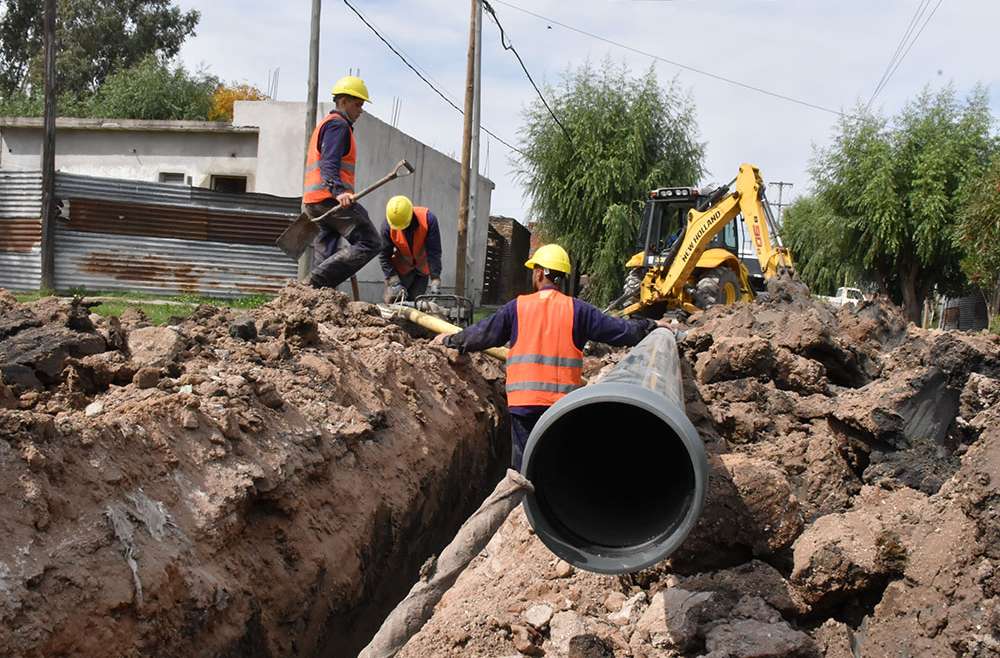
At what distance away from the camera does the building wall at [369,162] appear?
16391 millimetres

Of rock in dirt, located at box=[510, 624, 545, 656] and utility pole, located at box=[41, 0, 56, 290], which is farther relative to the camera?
utility pole, located at box=[41, 0, 56, 290]

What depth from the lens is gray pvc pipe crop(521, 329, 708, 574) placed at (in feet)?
10.9

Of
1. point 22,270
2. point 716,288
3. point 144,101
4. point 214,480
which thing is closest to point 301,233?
point 214,480

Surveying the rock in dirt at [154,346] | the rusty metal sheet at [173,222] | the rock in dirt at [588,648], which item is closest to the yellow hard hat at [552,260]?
the rock in dirt at [154,346]

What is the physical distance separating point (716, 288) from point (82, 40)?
106ft

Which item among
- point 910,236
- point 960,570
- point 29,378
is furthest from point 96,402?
point 910,236

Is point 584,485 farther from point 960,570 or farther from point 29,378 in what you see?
point 29,378

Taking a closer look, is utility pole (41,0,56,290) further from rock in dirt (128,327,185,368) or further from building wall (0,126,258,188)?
rock in dirt (128,327,185,368)

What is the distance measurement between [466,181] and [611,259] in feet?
33.1

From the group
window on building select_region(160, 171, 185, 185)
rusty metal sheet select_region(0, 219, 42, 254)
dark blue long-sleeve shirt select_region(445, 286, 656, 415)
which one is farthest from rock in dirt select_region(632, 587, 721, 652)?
window on building select_region(160, 171, 185, 185)

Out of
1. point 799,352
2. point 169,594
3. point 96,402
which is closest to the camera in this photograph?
point 169,594

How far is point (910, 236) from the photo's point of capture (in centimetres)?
2770

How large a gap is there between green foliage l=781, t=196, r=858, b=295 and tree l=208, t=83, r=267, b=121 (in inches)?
678

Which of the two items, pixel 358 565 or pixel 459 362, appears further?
pixel 459 362
